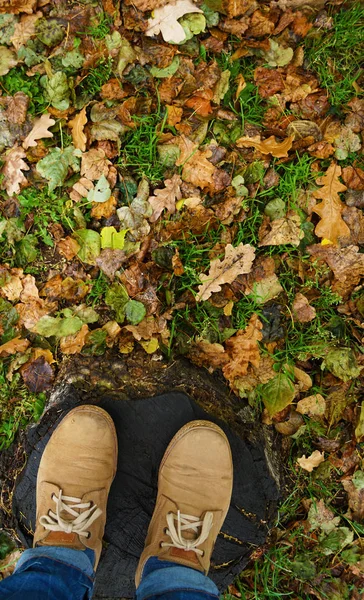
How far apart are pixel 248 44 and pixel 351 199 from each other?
943 millimetres

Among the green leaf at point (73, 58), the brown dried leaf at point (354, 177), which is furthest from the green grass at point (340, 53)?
the green leaf at point (73, 58)

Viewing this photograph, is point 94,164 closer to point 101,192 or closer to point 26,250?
point 101,192

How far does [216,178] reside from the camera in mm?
2436

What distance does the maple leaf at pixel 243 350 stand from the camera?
2438mm

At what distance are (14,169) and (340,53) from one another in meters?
1.78

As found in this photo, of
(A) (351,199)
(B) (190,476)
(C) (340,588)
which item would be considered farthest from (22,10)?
(C) (340,588)

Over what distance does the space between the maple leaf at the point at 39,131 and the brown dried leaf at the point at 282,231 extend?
118 cm

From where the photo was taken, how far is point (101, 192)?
2.43 metres

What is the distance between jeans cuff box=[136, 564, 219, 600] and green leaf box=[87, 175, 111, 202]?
1.75 metres

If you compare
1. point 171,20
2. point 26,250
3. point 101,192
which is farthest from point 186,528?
point 171,20

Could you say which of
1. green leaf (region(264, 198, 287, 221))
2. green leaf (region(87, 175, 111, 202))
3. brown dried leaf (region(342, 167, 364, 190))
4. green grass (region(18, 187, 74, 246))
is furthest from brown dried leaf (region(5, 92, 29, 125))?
brown dried leaf (region(342, 167, 364, 190))

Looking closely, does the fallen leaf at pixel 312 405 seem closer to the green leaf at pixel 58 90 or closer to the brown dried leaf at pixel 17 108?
the green leaf at pixel 58 90

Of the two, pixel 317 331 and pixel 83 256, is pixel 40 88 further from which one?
pixel 317 331

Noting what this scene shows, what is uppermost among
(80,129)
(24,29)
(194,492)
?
(24,29)
